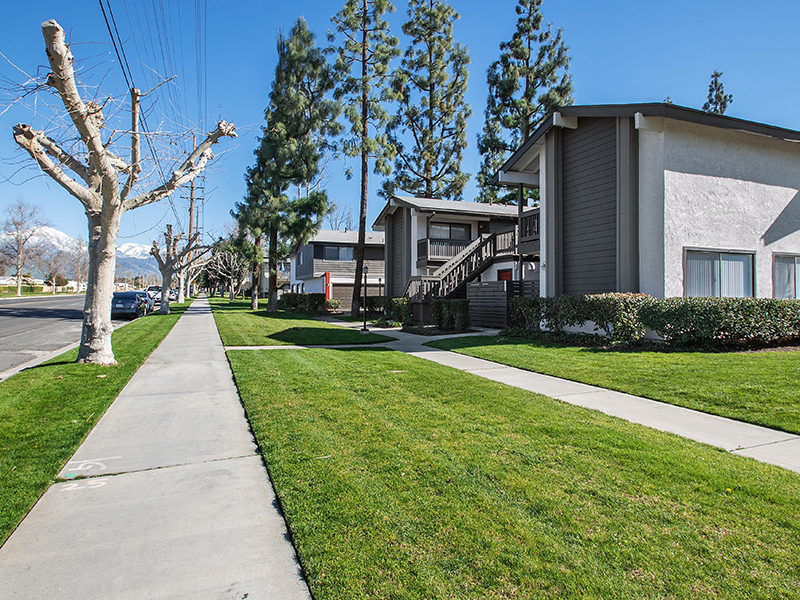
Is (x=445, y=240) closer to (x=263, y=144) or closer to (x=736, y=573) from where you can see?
(x=263, y=144)

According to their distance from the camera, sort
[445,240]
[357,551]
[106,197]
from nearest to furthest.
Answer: [357,551]
[106,197]
[445,240]

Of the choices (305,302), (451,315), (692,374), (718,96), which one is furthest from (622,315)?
(718,96)

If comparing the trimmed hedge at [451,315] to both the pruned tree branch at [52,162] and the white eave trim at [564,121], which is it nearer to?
the white eave trim at [564,121]

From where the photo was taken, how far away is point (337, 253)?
1403 inches

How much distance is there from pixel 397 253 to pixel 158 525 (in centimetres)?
2419

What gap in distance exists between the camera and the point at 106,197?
809 cm

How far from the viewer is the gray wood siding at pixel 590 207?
41.5ft

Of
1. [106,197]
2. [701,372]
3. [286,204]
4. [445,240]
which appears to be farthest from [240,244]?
[701,372]

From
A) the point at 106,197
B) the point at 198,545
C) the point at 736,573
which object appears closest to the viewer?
the point at 736,573

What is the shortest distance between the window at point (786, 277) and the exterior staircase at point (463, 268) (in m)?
8.96

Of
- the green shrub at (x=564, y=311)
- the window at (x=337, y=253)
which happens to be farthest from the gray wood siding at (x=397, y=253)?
the green shrub at (x=564, y=311)

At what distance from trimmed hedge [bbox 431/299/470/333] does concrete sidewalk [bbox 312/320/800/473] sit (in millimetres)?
6888

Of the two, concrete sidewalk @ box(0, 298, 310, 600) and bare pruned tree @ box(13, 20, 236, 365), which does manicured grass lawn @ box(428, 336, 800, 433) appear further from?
bare pruned tree @ box(13, 20, 236, 365)

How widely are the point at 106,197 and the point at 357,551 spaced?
7852 mm
